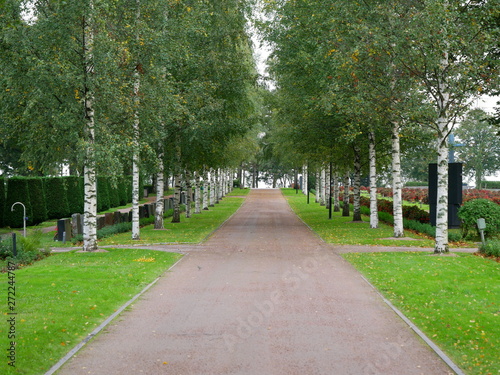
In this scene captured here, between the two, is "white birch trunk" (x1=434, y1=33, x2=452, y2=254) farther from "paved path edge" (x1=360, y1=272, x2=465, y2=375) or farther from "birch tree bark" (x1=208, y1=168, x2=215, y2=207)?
"birch tree bark" (x1=208, y1=168, x2=215, y2=207)

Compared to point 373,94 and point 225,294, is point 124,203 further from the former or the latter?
point 225,294

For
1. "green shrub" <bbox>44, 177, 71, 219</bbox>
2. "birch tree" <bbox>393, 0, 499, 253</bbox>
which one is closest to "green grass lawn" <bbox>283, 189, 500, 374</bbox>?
"birch tree" <bbox>393, 0, 499, 253</bbox>

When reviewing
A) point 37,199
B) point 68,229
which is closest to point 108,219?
point 68,229

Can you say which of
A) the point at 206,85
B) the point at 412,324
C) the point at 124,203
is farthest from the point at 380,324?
the point at 124,203

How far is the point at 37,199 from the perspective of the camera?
3100 centimetres

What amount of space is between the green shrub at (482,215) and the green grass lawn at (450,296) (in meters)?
4.57

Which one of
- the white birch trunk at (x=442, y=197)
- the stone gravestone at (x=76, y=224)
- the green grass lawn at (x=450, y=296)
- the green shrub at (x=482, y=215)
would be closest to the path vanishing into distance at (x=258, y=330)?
the green grass lawn at (x=450, y=296)

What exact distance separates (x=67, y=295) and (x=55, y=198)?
24342 mm

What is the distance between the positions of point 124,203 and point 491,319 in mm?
43198

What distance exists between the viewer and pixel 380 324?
913cm

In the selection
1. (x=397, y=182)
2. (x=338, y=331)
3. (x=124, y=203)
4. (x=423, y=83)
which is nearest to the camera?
(x=338, y=331)

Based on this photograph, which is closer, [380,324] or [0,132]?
[380,324]

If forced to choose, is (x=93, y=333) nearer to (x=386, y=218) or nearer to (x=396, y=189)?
(x=396, y=189)

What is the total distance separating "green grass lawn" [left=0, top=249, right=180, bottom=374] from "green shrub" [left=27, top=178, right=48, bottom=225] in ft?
47.1
